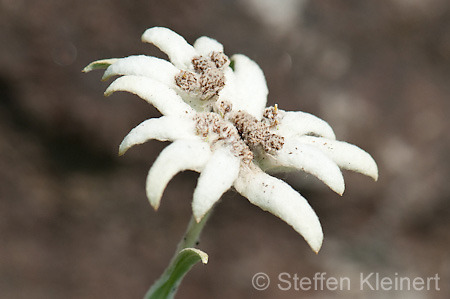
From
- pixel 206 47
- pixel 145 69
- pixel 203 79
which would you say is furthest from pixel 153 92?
pixel 206 47

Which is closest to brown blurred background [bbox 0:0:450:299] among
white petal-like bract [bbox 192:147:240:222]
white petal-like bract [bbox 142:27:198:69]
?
white petal-like bract [bbox 142:27:198:69]

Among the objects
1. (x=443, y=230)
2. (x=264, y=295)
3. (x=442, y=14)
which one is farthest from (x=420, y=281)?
(x=442, y=14)

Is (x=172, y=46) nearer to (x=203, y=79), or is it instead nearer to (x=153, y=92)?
(x=203, y=79)

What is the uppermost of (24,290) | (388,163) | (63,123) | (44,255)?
(388,163)

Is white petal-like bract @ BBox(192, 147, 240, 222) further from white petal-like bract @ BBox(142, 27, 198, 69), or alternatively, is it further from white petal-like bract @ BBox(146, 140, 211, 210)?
white petal-like bract @ BBox(142, 27, 198, 69)

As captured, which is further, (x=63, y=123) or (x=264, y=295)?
(x=264, y=295)

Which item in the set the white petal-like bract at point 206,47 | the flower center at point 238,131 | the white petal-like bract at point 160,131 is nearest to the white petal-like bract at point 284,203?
the flower center at point 238,131

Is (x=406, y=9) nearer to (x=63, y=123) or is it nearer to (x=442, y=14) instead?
(x=442, y=14)
